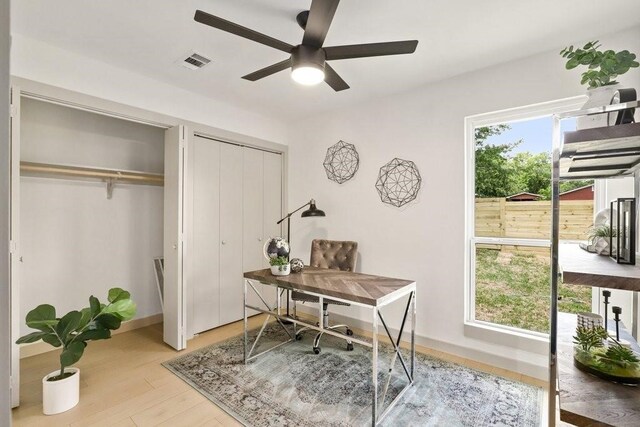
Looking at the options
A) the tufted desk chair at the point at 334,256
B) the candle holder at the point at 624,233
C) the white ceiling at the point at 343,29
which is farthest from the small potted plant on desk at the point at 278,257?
the candle holder at the point at 624,233

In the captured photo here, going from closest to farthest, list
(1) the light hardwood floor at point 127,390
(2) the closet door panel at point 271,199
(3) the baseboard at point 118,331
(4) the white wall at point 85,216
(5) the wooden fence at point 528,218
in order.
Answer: (1) the light hardwood floor at point 127,390
(5) the wooden fence at point 528,218
(3) the baseboard at point 118,331
(4) the white wall at point 85,216
(2) the closet door panel at point 271,199

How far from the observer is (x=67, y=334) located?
84.1 inches

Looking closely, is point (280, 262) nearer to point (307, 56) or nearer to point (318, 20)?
point (307, 56)

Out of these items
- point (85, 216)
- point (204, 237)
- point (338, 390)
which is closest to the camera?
point (338, 390)

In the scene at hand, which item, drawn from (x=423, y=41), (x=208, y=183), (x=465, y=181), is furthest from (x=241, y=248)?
(x=423, y=41)

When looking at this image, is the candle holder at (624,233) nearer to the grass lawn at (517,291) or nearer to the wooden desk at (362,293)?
the wooden desk at (362,293)

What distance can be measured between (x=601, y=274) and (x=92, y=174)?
3.99 m

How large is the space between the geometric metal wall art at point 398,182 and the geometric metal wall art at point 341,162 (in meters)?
0.38

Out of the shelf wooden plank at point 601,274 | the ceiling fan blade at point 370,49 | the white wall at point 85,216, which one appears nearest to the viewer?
the shelf wooden plank at point 601,274

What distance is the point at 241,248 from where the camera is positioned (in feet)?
12.4

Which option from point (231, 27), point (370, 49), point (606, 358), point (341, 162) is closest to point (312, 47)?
point (370, 49)

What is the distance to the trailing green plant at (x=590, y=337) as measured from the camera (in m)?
1.35

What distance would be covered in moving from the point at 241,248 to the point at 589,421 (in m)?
3.35

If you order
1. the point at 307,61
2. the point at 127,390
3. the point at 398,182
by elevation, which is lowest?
the point at 127,390
